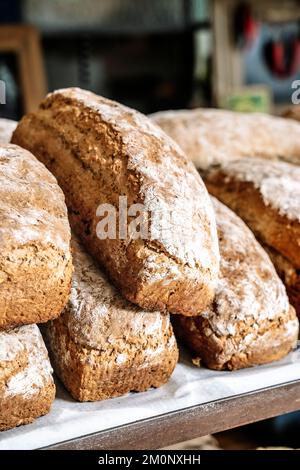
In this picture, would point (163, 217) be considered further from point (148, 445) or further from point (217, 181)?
point (217, 181)

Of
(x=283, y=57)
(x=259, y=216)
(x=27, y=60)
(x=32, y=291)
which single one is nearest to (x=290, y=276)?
(x=259, y=216)

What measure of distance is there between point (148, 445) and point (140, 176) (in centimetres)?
55

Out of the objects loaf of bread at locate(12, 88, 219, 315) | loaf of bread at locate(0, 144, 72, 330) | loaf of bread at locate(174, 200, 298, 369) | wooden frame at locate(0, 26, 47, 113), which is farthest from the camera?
wooden frame at locate(0, 26, 47, 113)

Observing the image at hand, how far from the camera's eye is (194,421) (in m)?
1.23

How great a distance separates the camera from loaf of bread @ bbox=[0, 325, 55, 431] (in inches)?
45.0

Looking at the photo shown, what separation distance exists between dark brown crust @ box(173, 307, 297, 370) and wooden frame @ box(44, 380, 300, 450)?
105 millimetres

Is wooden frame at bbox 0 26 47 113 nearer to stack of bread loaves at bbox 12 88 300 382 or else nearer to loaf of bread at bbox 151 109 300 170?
loaf of bread at bbox 151 109 300 170

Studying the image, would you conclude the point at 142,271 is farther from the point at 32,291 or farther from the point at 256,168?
the point at 256,168

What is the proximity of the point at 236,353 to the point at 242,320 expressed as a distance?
0.08 meters

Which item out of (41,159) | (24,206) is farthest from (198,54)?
(24,206)

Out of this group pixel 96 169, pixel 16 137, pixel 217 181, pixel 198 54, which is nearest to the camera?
pixel 96 169

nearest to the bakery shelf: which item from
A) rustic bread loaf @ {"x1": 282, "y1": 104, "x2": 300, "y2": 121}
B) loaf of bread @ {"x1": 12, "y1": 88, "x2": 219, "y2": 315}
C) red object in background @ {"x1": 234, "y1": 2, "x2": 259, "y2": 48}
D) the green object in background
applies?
loaf of bread @ {"x1": 12, "y1": 88, "x2": 219, "y2": 315}

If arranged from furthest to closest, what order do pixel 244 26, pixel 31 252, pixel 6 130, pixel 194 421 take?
pixel 244 26 < pixel 6 130 < pixel 194 421 < pixel 31 252

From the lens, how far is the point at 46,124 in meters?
1.51
